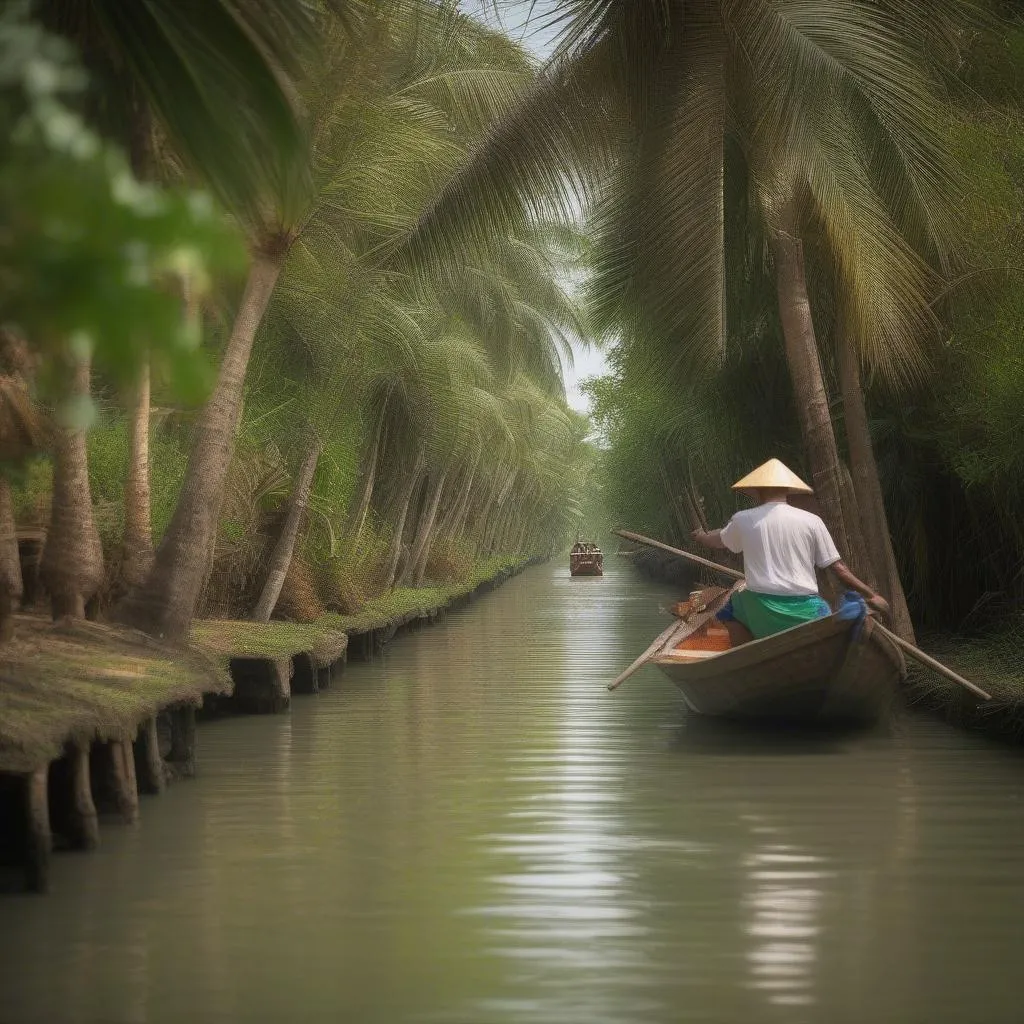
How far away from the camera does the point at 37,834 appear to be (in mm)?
8391

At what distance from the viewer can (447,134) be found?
65.7 feet

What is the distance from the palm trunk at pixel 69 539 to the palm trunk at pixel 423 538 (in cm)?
2648

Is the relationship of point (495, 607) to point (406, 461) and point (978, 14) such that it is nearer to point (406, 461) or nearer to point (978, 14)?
point (406, 461)

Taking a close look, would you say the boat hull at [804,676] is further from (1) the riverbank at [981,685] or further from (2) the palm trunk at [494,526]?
(2) the palm trunk at [494,526]

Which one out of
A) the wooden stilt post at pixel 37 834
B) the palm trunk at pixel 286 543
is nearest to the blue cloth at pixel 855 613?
the wooden stilt post at pixel 37 834

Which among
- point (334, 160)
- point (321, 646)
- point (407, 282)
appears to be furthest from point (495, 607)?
point (334, 160)

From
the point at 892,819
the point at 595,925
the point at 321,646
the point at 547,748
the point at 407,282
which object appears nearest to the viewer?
the point at 595,925

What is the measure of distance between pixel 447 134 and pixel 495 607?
26417 millimetres

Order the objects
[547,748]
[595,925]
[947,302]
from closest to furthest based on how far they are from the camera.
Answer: [595,925], [547,748], [947,302]

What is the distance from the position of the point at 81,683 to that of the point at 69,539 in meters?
3.43

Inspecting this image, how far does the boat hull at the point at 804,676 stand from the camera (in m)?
13.6

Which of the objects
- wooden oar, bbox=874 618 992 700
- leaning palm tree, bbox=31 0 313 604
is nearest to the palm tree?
wooden oar, bbox=874 618 992 700

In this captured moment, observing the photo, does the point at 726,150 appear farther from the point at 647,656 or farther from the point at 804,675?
the point at 804,675

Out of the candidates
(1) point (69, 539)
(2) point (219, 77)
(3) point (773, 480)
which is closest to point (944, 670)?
(3) point (773, 480)
